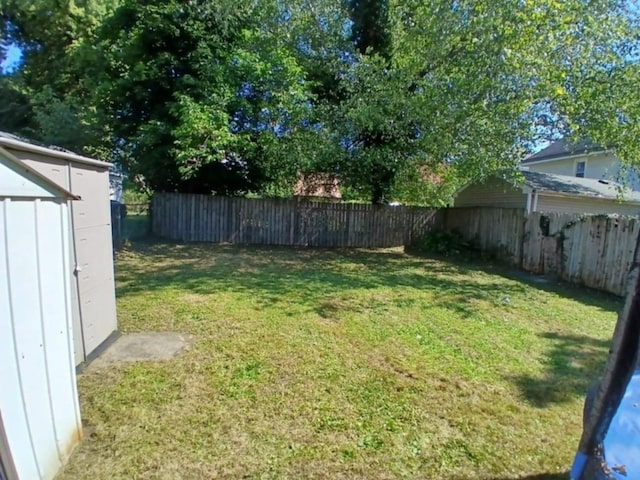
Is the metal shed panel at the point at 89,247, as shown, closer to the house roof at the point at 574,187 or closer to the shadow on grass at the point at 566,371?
the shadow on grass at the point at 566,371

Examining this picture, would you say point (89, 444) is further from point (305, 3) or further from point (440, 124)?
point (305, 3)

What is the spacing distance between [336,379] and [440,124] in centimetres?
722

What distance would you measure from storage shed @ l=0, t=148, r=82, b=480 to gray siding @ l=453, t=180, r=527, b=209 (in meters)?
11.5

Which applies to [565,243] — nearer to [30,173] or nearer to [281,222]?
[281,222]

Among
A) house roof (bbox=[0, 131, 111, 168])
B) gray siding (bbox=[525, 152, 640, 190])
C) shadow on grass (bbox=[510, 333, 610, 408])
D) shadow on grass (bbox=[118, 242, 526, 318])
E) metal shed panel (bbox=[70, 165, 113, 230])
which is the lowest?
shadow on grass (bbox=[510, 333, 610, 408])

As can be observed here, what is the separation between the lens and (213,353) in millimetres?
3576

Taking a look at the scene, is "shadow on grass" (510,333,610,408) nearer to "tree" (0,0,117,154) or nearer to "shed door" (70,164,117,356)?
"shed door" (70,164,117,356)

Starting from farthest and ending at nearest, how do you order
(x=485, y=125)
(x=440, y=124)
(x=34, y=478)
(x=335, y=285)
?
1. (x=440, y=124)
2. (x=485, y=125)
3. (x=335, y=285)
4. (x=34, y=478)

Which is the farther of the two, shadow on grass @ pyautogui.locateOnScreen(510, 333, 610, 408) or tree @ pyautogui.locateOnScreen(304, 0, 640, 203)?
tree @ pyautogui.locateOnScreen(304, 0, 640, 203)

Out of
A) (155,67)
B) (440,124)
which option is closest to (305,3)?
(155,67)

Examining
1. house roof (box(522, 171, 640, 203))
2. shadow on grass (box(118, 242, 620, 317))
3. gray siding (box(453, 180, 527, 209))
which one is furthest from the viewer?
gray siding (box(453, 180, 527, 209))

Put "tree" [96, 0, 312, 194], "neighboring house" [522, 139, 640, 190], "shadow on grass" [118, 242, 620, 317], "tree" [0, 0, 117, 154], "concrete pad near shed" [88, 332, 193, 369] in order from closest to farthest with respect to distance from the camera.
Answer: "concrete pad near shed" [88, 332, 193, 369]
"shadow on grass" [118, 242, 620, 317]
"tree" [96, 0, 312, 194]
"tree" [0, 0, 117, 154]
"neighboring house" [522, 139, 640, 190]

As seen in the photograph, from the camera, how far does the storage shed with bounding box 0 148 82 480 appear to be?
1.63m

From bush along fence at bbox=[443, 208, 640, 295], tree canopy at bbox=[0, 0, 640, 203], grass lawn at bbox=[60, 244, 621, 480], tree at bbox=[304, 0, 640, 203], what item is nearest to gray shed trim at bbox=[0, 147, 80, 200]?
grass lawn at bbox=[60, 244, 621, 480]
